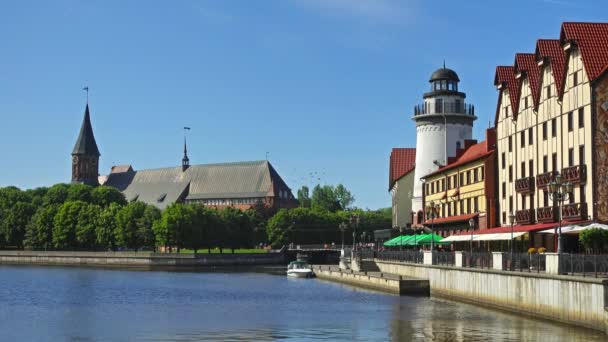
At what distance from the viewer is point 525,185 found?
270ft

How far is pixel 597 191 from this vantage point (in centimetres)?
6800

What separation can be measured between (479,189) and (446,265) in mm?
22980

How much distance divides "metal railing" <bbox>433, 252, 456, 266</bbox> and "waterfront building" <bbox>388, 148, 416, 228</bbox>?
58.9 meters

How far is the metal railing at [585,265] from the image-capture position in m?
47.9

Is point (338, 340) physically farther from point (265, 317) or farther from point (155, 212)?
point (155, 212)

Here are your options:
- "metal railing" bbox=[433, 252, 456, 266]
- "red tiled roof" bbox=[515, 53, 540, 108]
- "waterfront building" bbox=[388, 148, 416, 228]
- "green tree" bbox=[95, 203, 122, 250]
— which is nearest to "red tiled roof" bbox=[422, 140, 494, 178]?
"red tiled roof" bbox=[515, 53, 540, 108]

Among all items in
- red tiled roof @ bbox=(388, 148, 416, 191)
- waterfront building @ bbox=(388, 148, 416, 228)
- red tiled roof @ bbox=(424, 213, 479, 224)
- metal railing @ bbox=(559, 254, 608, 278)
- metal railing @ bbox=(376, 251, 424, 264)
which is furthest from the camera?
red tiled roof @ bbox=(388, 148, 416, 191)

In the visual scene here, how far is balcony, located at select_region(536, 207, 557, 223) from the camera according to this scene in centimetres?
7369

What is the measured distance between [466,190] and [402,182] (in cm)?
4606

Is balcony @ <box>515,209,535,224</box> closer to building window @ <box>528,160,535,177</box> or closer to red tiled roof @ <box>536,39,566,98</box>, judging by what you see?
building window @ <box>528,160,535,177</box>

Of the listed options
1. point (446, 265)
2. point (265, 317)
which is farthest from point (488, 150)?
point (265, 317)

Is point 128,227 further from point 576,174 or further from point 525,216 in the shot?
point 576,174

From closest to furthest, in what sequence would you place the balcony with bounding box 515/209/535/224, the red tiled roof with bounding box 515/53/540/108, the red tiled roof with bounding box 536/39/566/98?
the red tiled roof with bounding box 536/39/566/98
the balcony with bounding box 515/209/535/224
the red tiled roof with bounding box 515/53/540/108

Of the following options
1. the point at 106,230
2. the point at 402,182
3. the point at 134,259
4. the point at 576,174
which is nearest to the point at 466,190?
the point at 576,174
